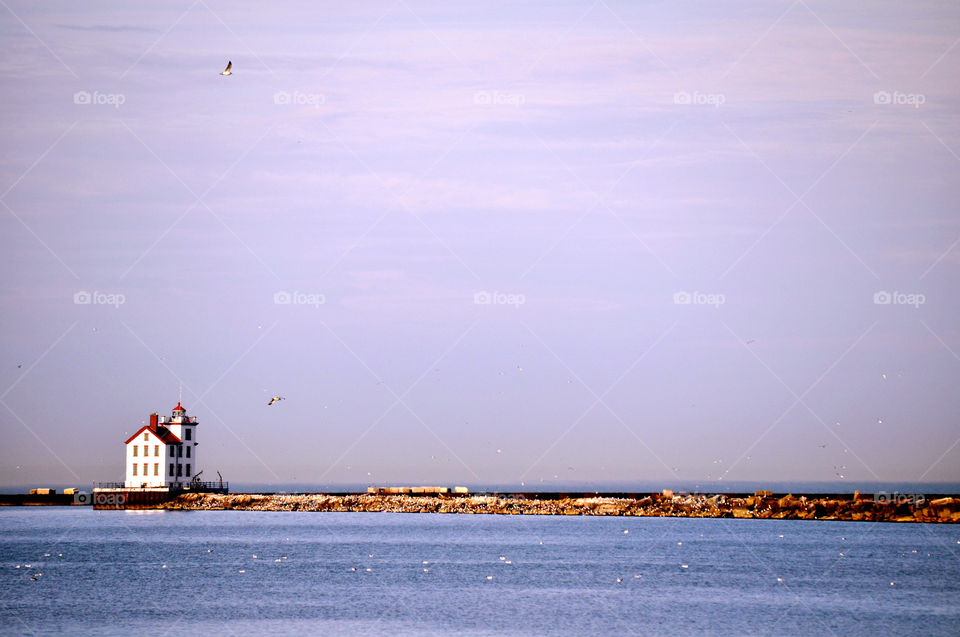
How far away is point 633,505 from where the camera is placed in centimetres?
10250

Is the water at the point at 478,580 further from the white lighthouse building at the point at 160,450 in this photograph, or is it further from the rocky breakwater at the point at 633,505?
the white lighthouse building at the point at 160,450

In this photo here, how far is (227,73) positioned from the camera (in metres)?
48.2

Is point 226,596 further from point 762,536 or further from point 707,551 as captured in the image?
point 762,536

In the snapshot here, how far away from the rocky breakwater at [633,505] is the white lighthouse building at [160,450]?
3.71 metres

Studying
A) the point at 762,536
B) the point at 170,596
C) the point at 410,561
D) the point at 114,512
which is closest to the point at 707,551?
the point at 762,536

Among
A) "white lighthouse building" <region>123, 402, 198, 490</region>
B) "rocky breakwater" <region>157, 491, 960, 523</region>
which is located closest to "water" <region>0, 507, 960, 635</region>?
"rocky breakwater" <region>157, 491, 960, 523</region>

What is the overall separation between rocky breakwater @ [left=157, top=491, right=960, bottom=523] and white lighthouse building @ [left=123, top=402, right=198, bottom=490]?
3.71m

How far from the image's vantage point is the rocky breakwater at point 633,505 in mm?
91688

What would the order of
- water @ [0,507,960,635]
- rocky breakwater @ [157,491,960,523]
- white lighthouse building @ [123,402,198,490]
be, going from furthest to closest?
white lighthouse building @ [123,402,198,490] < rocky breakwater @ [157,491,960,523] < water @ [0,507,960,635]

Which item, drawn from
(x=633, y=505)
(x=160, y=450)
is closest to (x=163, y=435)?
(x=160, y=450)

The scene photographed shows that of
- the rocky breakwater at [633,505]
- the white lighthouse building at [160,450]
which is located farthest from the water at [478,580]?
the white lighthouse building at [160,450]

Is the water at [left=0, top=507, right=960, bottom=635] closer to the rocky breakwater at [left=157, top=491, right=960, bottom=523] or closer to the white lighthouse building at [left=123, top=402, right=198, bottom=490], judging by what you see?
the rocky breakwater at [left=157, top=491, right=960, bottom=523]

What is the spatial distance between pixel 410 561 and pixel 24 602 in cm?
2164

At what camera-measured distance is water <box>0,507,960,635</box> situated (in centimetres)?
4153
